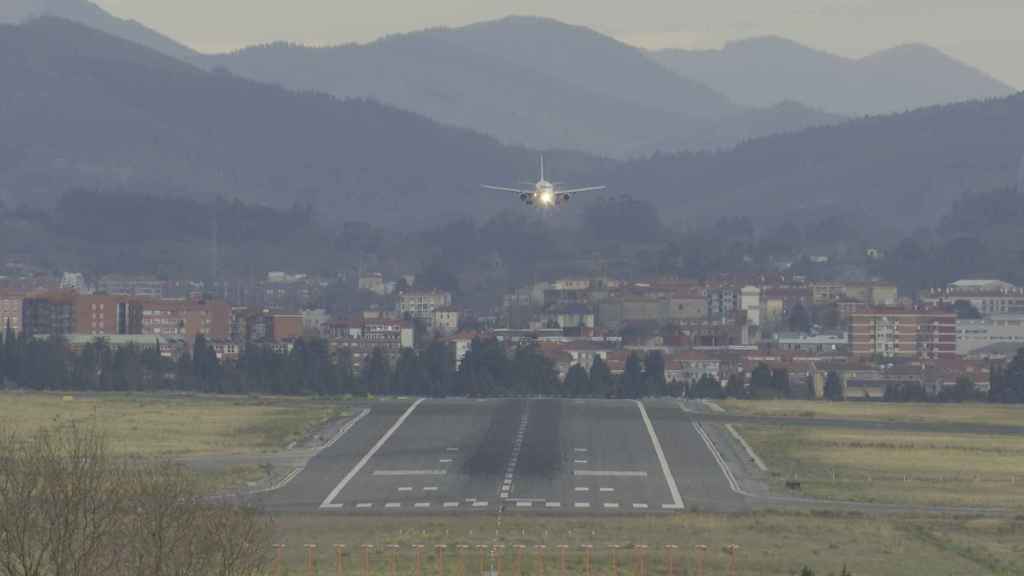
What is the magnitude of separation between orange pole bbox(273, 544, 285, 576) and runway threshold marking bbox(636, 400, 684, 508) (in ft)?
63.0

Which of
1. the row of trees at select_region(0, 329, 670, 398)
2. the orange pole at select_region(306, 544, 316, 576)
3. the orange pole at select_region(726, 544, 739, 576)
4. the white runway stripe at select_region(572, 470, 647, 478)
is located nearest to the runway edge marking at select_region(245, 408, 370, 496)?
the white runway stripe at select_region(572, 470, 647, 478)

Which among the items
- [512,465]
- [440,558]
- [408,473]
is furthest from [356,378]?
[440,558]

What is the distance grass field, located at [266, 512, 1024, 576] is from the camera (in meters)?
85.5

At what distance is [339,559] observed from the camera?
86375 mm

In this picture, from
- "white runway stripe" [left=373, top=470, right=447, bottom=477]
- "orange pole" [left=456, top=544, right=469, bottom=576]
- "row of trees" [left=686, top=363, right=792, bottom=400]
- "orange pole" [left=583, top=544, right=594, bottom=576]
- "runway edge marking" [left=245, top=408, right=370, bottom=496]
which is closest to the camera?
"orange pole" [left=456, top=544, right=469, bottom=576]

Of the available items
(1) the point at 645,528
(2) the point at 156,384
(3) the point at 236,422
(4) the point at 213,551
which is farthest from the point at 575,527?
(2) the point at 156,384

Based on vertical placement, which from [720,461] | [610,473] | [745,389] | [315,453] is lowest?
[610,473]

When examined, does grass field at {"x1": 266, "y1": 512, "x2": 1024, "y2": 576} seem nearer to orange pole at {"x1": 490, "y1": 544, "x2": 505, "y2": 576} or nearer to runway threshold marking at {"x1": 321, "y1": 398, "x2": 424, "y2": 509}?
orange pole at {"x1": 490, "y1": 544, "x2": 505, "y2": 576}

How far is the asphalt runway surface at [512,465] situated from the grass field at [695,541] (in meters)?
A: 4.01

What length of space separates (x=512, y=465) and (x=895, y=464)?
1667cm

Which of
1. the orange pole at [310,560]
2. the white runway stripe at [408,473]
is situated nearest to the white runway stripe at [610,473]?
the white runway stripe at [408,473]

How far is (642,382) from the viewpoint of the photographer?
19400cm

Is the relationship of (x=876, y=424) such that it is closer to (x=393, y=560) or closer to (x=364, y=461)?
(x=364, y=461)

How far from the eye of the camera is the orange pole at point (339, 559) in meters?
83.6
